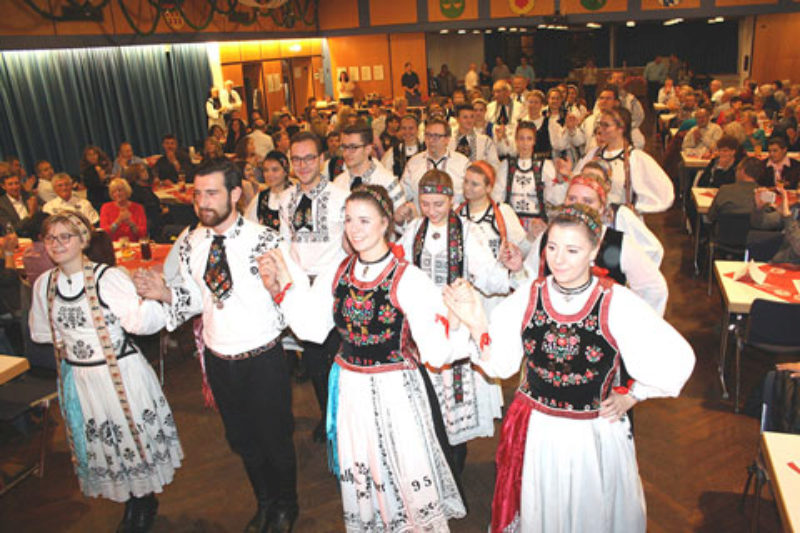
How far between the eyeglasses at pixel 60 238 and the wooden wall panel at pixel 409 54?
50.9 ft

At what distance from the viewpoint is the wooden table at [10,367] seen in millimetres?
3455

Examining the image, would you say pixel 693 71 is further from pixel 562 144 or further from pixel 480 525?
pixel 480 525

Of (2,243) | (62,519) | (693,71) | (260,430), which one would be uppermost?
(693,71)

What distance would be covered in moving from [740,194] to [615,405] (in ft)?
14.1

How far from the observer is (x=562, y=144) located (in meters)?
8.16

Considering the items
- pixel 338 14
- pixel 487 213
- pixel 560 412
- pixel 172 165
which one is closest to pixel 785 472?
pixel 560 412

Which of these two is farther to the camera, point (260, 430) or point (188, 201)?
point (188, 201)

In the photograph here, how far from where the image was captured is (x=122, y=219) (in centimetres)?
570

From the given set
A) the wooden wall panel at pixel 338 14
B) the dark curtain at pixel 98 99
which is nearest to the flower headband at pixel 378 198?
the dark curtain at pixel 98 99

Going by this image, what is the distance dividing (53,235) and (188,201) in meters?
4.41

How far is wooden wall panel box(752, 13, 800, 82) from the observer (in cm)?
1556

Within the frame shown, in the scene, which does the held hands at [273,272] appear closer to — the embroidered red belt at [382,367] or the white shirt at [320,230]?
the embroidered red belt at [382,367]

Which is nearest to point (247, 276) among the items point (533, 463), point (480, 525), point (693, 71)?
point (533, 463)

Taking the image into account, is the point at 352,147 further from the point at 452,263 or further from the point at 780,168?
the point at 780,168
